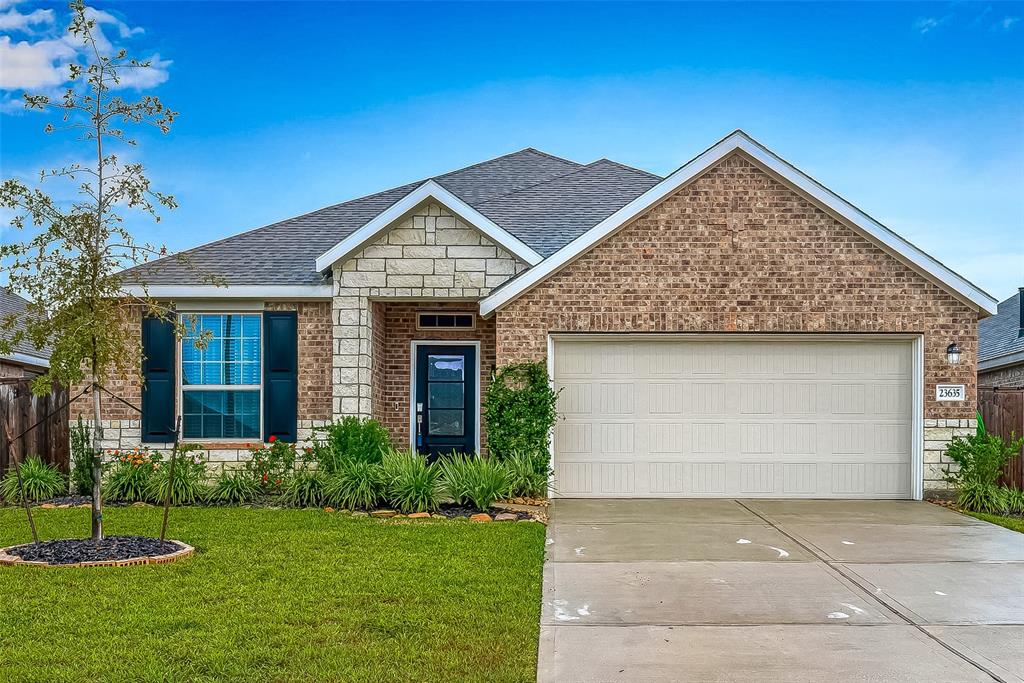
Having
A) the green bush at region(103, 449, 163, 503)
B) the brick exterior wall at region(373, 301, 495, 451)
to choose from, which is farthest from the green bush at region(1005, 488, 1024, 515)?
the green bush at region(103, 449, 163, 503)

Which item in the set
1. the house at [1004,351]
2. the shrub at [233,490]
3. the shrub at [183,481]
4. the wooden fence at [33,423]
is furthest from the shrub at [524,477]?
the house at [1004,351]

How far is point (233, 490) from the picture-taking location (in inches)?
498

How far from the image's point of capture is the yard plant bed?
8.22m

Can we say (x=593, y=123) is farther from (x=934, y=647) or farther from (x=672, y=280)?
(x=934, y=647)

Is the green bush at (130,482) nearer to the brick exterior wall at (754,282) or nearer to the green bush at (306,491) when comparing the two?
the green bush at (306,491)

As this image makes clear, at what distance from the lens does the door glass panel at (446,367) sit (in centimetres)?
1497

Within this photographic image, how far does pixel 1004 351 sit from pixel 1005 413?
7.70 m

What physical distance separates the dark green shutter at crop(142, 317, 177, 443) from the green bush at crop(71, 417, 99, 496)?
79cm

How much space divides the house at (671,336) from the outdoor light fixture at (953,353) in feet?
0.09

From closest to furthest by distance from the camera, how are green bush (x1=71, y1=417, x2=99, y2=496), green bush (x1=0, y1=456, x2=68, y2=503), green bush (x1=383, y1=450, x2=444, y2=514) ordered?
green bush (x1=383, y1=450, x2=444, y2=514) → green bush (x1=0, y1=456, x2=68, y2=503) → green bush (x1=71, y1=417, x2=99, y2=496)

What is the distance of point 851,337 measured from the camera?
12758 mm

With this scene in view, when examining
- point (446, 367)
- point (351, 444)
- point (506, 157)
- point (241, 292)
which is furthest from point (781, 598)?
point (506, 157)

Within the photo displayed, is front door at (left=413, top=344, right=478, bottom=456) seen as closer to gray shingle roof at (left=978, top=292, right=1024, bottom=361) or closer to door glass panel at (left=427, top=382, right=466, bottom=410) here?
door glass panel at (left=427, top=382, right=466, bottom=410)

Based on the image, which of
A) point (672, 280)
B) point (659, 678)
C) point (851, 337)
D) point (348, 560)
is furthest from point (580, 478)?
point (659, 678)
